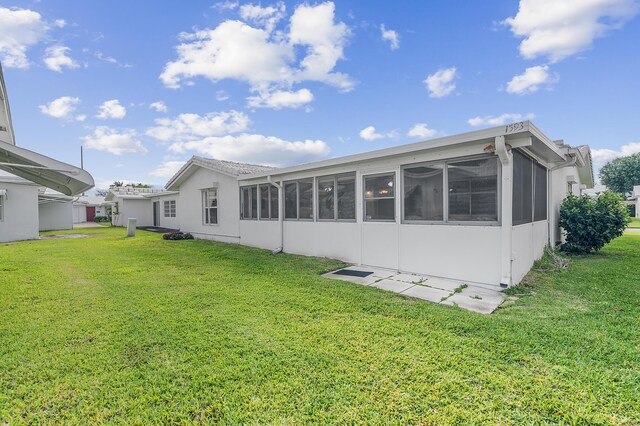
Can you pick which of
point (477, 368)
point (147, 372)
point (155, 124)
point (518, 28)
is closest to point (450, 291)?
point (477, 368)

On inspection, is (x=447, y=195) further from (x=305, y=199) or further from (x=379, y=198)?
(x=305, y=199)

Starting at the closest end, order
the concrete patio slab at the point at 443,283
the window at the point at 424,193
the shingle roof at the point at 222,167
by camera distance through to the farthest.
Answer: the concrete patio slab at the point at 443,283 < the window at the point at 424,193 < the shingle roof at the point at 222,167

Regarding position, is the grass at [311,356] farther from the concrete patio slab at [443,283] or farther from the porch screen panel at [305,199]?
the porch screen panel at [305,199]

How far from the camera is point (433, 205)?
5.95m

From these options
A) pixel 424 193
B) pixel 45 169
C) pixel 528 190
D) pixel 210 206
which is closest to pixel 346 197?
pixel 424 193

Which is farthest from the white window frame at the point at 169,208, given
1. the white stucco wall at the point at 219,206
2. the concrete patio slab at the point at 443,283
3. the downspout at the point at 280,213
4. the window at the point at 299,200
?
the concrete patio slab at the point at 443,283

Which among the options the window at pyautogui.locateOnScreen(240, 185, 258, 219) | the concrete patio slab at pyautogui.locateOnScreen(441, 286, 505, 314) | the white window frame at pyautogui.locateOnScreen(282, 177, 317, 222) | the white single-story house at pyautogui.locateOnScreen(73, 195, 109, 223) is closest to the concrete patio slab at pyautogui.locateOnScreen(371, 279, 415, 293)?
the concrete patio slab at pyautogui.locateOnScreen(441, 286, 505, 314)

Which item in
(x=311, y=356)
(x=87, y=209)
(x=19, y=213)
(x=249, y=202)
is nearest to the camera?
(x=311, y=356)

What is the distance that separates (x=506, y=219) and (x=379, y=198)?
258 cm

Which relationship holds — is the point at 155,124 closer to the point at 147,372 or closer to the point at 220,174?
the point at 220,174

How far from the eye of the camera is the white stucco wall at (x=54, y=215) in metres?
19.9

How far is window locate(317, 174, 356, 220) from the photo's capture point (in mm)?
7570

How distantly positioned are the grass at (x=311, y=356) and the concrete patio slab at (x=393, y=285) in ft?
1.21

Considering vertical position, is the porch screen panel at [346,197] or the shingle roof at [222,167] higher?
the shingle roof at [222,167]
